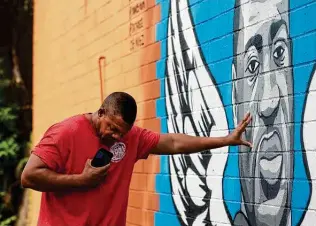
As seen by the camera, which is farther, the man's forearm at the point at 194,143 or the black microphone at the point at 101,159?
the man's forearm at the point at 194,143

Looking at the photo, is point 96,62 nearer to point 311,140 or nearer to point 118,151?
point 118,151

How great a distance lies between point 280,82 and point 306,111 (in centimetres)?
35

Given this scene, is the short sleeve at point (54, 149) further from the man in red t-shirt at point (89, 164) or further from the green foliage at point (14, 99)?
the green foliage at point (14, 99)

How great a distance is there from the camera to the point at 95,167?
4.25 meters

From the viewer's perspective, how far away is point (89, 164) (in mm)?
4250

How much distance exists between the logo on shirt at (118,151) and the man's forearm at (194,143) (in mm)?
385

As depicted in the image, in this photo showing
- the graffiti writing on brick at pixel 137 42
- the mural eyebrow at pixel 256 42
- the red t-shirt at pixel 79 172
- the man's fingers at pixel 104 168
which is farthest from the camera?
the graffiti writing on brick at pixel 137 42

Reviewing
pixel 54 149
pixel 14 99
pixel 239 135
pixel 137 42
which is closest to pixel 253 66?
pixel 239 135

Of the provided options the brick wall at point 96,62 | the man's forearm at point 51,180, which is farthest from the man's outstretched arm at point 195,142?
the brick wall at point 96,62

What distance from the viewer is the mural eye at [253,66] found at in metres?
4.79

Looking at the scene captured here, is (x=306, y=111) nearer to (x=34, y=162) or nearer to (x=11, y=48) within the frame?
(x=34, y=162)

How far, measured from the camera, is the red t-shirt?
14.5 ft

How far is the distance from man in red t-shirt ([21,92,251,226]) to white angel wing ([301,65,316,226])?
445 mm

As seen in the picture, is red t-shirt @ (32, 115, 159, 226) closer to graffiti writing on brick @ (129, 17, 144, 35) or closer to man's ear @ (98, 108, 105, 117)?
man's ear @ (98, 108, 105, 117)
